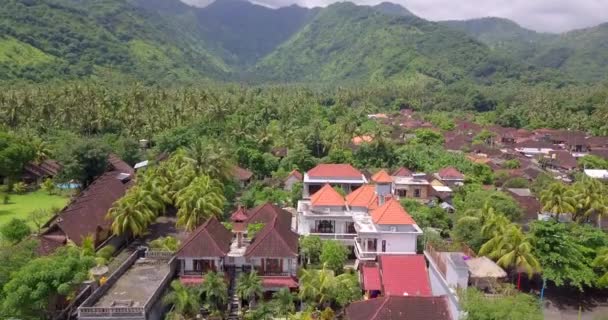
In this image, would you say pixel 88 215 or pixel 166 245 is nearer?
pixel 166 245

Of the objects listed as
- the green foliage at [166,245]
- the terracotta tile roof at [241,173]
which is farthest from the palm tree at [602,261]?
the terracotta tile roof at [241,173]

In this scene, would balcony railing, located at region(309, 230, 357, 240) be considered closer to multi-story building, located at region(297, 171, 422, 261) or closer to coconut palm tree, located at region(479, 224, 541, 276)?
multi-story building, located at region(297, 171, 422, 261)

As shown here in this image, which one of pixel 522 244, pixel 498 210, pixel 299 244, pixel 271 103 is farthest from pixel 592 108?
pixel 299 244

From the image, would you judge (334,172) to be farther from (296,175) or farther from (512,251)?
(512,251)

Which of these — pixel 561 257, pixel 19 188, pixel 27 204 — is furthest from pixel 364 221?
pixel 19 188

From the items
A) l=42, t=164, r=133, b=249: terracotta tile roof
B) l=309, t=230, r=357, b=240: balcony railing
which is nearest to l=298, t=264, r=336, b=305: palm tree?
l=309, t=230, r=357, b=240: balcony railing

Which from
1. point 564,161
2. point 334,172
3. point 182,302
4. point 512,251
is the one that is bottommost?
point 182,302

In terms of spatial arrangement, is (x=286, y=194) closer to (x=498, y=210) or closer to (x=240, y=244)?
(x=240, y=244)
